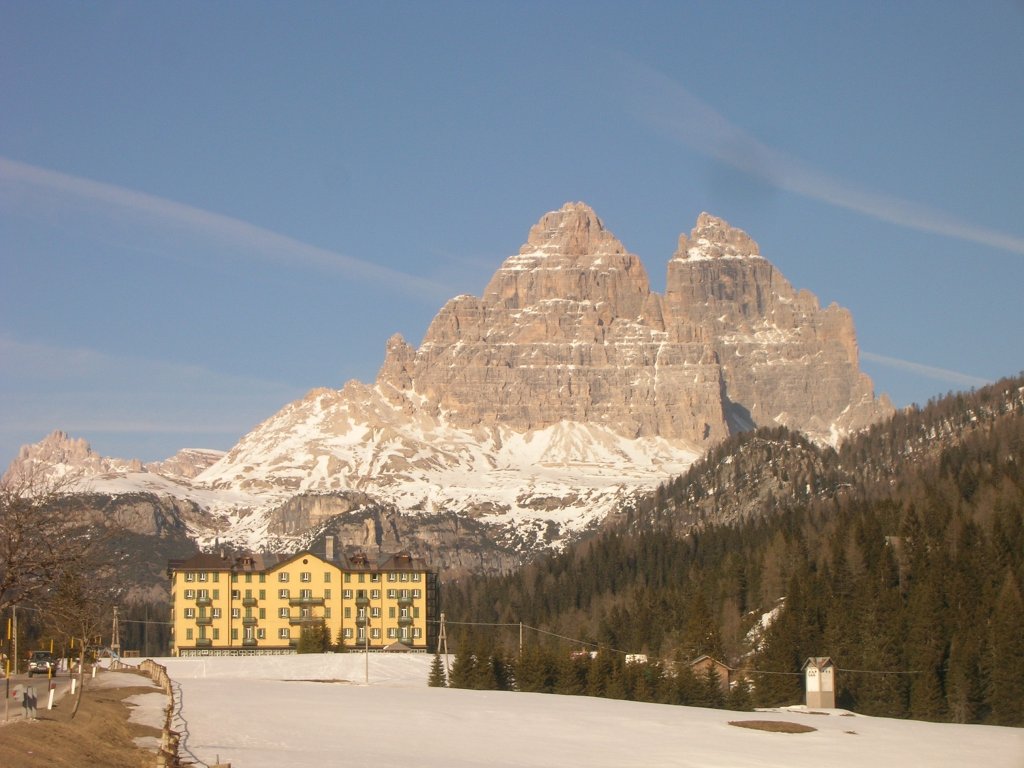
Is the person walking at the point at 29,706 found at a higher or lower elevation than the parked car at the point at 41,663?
higher

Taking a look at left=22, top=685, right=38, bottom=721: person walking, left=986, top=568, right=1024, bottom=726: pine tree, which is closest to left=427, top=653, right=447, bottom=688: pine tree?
left=986, top=568, right=1024, bottom=726: pine tree

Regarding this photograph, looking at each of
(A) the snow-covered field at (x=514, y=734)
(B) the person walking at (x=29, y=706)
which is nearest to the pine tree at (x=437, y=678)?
(A) the snow-covered field at (x=514, y=734)

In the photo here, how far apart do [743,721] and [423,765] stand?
127ft

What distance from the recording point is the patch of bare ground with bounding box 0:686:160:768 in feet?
159

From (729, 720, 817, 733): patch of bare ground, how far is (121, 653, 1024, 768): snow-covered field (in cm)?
99

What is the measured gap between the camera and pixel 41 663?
108m

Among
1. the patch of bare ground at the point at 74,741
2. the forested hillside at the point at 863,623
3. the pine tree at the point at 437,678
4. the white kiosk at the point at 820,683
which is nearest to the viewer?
the patch of bare ground at the point at 74,741

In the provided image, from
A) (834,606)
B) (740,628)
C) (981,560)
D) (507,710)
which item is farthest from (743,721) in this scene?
(740,628)

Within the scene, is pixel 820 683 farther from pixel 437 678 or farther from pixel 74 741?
pixel 74 741

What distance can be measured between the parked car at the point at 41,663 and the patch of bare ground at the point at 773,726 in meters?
40.1

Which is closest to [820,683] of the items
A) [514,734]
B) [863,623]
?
[863,623]

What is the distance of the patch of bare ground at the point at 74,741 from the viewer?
1907 inches

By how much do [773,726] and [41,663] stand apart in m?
47.2

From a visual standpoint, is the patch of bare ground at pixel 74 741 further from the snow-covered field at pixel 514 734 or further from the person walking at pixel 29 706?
the snow-covered field at pixel 514 734
